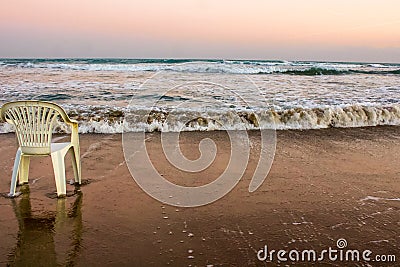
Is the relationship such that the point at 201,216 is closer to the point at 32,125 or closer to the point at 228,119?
the point at 32,125

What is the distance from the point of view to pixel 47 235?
351 cm

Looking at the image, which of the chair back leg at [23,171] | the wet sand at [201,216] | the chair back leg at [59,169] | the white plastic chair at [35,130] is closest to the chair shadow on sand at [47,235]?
the wet sand at [201,216]

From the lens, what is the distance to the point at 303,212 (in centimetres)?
415

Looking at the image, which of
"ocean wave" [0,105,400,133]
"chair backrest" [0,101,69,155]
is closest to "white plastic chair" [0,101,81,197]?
"chair backrest" [0,101,69,155]

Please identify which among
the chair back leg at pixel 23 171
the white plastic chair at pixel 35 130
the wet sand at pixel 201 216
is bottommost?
the wet sand at pixel 201 216

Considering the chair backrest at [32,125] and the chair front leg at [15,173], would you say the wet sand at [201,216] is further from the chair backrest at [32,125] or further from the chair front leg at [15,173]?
the chair backrest at [32,125]

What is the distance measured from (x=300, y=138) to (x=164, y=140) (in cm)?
308

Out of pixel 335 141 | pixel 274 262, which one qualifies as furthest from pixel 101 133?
pixel 274 262

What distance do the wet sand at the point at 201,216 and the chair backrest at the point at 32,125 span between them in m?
0.64

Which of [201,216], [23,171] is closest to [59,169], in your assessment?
[23,171]

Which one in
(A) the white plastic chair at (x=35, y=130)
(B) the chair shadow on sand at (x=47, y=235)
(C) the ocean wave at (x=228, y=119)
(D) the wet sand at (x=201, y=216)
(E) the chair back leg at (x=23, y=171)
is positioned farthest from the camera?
(C) the ocean wave at (x=228, y=119)

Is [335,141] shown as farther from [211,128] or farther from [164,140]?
[164,140]

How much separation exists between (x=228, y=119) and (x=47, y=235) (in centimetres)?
679

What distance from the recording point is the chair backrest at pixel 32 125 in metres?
4.31
